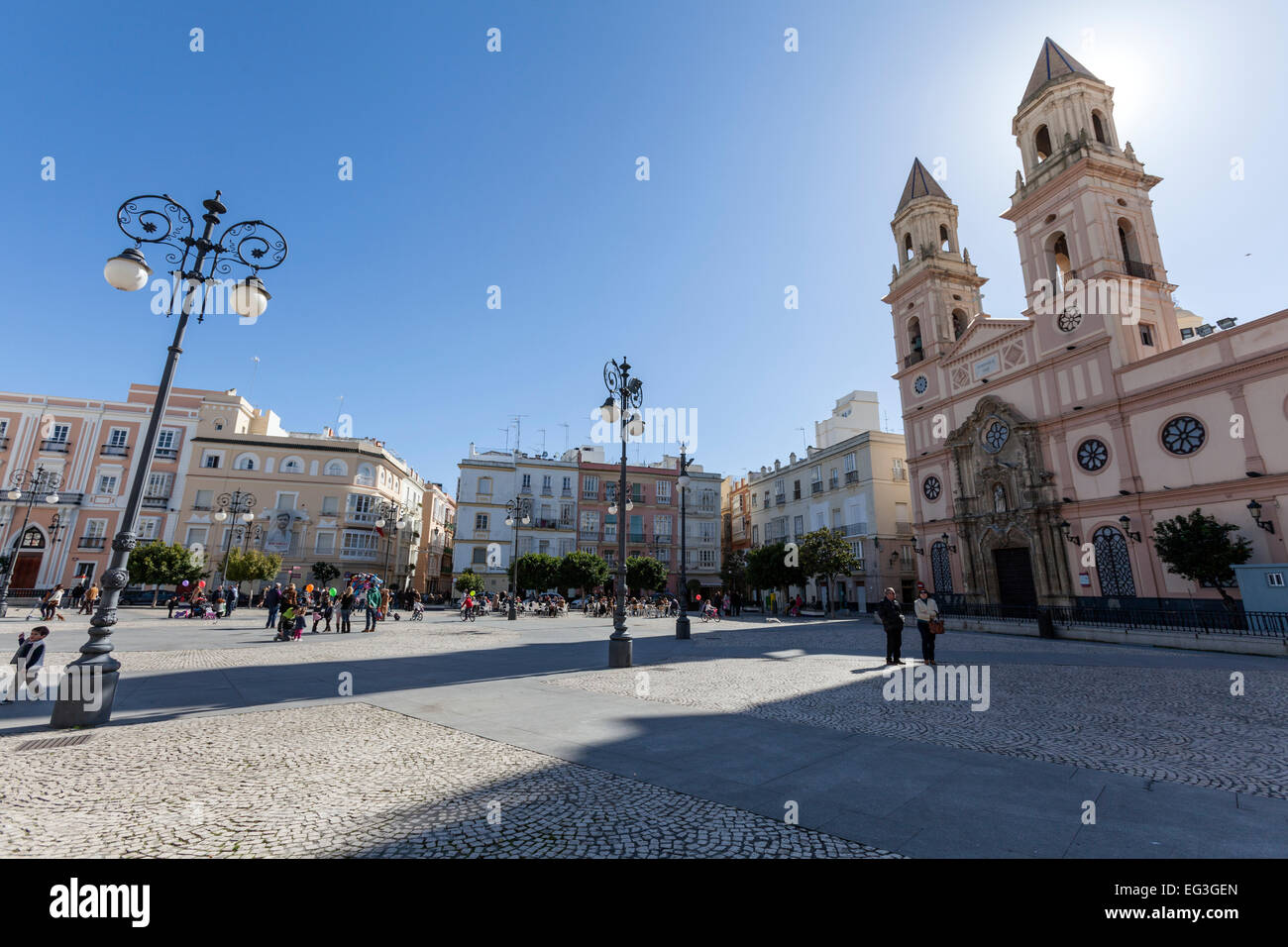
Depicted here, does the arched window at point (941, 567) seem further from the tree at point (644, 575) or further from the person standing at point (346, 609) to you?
the person standing at point (346, 609)

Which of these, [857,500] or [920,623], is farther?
[857,500]

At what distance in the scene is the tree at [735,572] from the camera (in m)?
44.9

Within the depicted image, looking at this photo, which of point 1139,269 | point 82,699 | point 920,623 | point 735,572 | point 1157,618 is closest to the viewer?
point 82,699

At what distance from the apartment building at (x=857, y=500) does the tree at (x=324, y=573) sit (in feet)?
109

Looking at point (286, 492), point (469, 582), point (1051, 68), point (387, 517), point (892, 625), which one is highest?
point (1051, 68)

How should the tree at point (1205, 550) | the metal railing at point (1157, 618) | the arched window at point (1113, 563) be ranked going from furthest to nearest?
the arched window at point (1113, 563) → the tree at point (1205, 550) → the metal railing at point (1157, 618)

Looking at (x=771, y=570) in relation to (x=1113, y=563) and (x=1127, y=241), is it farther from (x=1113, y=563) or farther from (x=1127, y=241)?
(x=1127, y=241)

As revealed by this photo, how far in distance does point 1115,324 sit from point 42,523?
61.2 metres

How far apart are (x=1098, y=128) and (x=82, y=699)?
3955 cm

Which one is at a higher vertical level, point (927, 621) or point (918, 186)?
point (918, 186)

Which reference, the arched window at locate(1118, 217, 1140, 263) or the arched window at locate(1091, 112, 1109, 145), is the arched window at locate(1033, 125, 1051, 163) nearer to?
the arched window at locate(1091, 112, 1109, 145)

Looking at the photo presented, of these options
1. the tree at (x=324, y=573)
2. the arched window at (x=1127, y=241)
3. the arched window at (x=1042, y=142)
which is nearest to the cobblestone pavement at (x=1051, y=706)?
the arched window at (x=1127, y=241)

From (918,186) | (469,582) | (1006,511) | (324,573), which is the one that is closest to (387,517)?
(469,582)

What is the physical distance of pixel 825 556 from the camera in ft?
107
